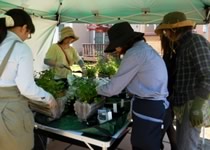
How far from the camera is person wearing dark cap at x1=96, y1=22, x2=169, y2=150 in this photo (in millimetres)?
1575

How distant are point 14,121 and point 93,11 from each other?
2.88 metres

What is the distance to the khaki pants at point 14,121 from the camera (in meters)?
1.46

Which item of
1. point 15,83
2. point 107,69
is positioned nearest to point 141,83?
point 15,83

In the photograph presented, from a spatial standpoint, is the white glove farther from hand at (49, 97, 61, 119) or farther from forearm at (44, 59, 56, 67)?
forearm at (44, 59, 56, 67)

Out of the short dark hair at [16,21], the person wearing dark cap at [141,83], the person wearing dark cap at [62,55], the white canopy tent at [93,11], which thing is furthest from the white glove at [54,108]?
the white canopy tent at [93,11]

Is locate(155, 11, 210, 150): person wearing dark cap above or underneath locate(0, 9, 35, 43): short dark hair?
underneath

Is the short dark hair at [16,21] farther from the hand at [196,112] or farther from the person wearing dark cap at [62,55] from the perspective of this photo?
the person wearing dark cap at [62,55]

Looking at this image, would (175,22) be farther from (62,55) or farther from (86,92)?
(62,55)

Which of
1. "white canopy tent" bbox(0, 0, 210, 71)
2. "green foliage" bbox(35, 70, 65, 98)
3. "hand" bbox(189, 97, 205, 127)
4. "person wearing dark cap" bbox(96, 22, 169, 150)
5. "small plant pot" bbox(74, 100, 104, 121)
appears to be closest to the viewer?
"person wearing dark cap" bbox(96, 22, 169, 150)

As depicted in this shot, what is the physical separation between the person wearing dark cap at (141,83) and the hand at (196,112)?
23 cm

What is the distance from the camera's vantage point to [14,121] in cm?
149

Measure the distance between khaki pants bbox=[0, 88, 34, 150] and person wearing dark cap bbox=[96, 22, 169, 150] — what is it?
2.04ft

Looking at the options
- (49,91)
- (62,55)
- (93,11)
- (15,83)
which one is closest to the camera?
(15,83)

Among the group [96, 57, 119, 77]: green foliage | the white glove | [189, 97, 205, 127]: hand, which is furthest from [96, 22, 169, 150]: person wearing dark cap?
[96, 57, 119, 77]: green foliage
